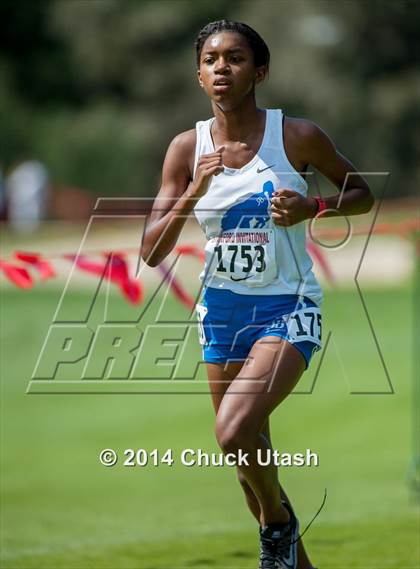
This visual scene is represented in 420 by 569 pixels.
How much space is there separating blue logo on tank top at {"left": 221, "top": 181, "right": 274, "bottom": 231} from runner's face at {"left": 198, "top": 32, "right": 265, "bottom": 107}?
416 mm

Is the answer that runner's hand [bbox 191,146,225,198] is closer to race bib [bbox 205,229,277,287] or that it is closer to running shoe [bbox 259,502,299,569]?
race bib [bbox 205,229,277,287]

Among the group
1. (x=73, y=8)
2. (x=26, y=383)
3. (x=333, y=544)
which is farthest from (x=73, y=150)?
(x=333, y=544)

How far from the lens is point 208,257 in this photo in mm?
5809

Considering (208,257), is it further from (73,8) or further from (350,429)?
(73,8)

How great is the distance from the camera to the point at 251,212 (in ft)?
18.5

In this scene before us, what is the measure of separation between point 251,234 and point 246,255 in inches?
3.7

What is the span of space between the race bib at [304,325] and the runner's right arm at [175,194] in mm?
605

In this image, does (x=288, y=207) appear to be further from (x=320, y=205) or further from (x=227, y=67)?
(x=227, y=67)

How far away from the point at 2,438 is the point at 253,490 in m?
6.76

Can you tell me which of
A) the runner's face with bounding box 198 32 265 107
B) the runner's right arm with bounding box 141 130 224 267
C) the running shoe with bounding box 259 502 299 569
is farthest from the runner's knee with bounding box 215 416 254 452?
the runner's face with bounding box 198 32 265 107

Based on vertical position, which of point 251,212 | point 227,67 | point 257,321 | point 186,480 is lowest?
point 257,321

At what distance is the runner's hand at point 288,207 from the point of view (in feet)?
18.1

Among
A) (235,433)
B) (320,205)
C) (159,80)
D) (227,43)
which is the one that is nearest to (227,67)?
(227,43)

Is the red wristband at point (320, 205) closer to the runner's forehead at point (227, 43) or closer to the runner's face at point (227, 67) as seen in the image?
the runner's face at point (227, 67)
